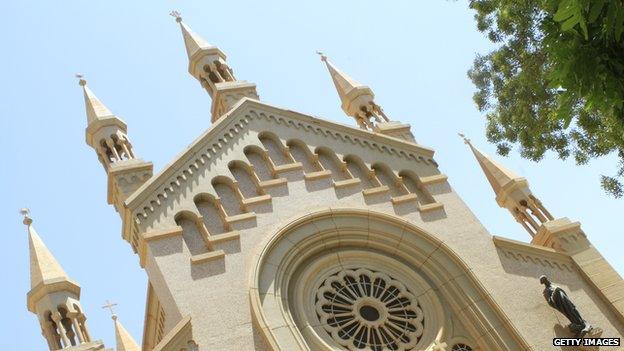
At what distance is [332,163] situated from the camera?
2466 centimetres

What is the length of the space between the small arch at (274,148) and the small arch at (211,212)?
241 centimetres

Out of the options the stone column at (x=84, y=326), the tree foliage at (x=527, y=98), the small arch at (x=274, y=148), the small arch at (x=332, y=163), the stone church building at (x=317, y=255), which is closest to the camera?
the tree foliage at (x=527, y=98)

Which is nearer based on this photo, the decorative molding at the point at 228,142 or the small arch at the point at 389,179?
the decorative molding at the point at 228,142

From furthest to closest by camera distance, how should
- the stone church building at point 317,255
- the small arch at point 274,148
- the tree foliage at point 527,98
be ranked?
the small arch at point 274,148, the stone church building at point 317,255, the tree foliage at point 527,98

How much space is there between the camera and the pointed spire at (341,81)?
28641 millimetres

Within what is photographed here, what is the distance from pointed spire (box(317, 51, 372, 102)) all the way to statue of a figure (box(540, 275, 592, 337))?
9.80 metres

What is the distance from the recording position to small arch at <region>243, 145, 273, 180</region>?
77.4 feet

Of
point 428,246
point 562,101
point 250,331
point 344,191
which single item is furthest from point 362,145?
point 562,101

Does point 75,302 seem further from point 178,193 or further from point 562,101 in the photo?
point 562,101

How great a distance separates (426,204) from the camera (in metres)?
24.2

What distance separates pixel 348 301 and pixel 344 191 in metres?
3.39

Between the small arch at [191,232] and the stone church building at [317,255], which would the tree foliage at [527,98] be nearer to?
the stone church building at [317,255]

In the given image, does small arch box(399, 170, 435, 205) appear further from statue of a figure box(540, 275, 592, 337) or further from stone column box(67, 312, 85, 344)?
stone column box(67, 312, 85, 344)

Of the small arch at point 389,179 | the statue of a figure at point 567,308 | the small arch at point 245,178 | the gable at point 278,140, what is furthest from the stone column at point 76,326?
the statue of a figure at point 567,308
